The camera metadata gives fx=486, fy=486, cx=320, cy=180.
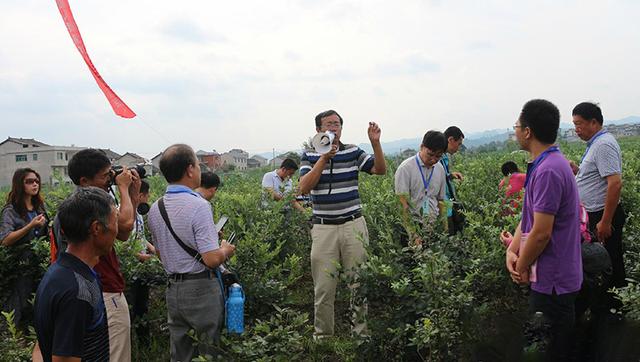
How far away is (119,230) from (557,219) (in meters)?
2.41

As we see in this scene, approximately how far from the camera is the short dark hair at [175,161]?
275 centimetres

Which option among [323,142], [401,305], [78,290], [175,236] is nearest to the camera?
[78,290]

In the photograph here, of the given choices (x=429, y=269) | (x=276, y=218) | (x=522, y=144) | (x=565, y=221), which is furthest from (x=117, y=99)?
(x=565, y=221)

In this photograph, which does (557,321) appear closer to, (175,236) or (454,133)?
(175,236)

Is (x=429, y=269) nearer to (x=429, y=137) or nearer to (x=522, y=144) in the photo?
(x=522, y=144)

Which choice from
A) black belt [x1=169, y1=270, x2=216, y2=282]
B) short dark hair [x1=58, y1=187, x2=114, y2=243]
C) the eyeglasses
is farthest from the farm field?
short dark hair [x1=58, y1=187, x2=114, y2=243]

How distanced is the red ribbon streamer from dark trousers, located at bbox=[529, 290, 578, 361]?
341 cm

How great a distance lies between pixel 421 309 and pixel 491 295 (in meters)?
1.25

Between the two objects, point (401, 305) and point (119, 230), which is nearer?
point (119, 230)

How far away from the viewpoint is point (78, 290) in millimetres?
1853

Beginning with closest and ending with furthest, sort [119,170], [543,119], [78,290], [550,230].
A: [78,290], [550,230], [543,119], [119,170]

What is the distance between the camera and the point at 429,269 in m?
2.87

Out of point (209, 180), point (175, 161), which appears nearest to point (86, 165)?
point (175, 161)

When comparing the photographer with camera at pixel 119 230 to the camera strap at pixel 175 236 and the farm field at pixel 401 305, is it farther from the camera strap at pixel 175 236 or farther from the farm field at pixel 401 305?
the farm field at pixel 401 305
